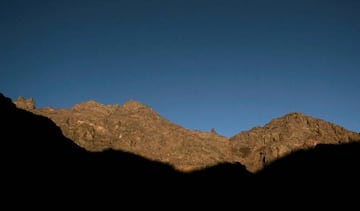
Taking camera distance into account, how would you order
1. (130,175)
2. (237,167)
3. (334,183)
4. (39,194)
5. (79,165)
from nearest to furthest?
1. (39,194)
2. (79,165)
3. (130,175)
4. (334,183)
5. (237,167)

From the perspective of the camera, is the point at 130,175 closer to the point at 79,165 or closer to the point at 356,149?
the point at 79,165

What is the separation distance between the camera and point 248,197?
515ft

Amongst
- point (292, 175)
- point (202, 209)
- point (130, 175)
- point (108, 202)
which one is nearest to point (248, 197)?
point (202, 209)

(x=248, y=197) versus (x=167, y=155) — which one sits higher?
(x=167, y=155)

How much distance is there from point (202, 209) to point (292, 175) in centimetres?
5814

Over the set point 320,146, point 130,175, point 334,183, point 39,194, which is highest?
point 320,146

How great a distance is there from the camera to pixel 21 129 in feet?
271

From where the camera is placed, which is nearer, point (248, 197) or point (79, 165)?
point (79, 165)

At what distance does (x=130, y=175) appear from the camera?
156 meters

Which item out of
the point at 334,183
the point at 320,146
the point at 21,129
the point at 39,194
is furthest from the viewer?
the point at 320,146

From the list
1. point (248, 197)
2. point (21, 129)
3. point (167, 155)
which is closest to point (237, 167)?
point (248, 197)

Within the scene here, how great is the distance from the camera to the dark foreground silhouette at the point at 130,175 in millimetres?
72062

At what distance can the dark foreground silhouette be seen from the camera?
72.1 meters

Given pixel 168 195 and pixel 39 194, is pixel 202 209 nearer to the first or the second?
pixel 168 195
